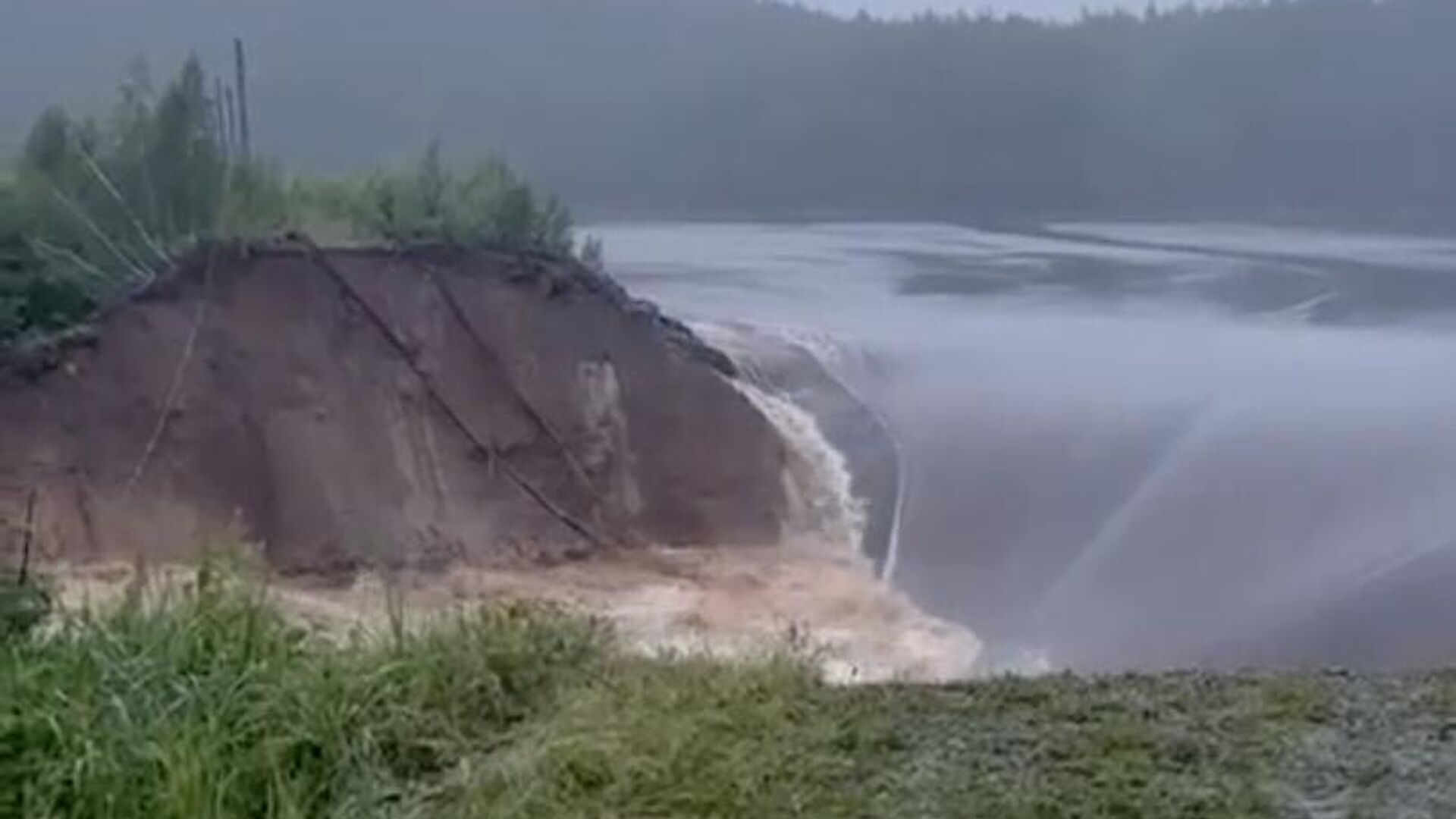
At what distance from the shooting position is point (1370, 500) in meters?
9.08

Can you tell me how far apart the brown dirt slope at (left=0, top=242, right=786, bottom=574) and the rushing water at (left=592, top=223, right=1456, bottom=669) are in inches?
43.3

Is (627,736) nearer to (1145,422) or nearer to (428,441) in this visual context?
(1145,422)

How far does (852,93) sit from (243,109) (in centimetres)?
463

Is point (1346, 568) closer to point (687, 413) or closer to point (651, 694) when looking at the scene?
point (687, 413)

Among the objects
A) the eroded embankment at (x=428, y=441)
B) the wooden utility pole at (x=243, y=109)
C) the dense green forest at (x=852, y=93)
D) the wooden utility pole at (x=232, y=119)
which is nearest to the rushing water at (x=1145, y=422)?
the dense green forest at (x=852, y=93)

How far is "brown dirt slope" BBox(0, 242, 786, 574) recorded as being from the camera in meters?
10.1

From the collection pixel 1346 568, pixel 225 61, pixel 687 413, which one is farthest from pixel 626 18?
pixel 1346 568

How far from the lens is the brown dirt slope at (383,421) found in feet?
33.2

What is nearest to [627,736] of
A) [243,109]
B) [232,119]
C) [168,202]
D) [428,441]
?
[428,441]

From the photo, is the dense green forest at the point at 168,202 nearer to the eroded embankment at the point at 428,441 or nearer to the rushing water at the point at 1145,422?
the eroded embankment at the point at 428,441

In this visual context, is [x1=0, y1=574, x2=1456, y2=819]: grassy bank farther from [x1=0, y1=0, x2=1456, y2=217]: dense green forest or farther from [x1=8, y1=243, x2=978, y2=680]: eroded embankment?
[x1=0, y1=0, x2=1456, y2=217]: dense green forest

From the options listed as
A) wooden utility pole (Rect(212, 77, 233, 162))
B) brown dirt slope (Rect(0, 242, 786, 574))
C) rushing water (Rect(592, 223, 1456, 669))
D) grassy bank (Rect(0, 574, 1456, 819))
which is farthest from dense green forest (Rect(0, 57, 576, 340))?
grassy bank (Rect(0, 574, 1456, 819))

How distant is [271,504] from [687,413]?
241 cm

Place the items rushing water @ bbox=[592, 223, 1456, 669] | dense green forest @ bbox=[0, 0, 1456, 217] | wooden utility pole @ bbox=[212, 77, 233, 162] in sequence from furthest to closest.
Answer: dense green forest @ bbox=[0, 0, 1456, 217] → wooden utility pole @ bbox=[212, 77, 233, 162] → rushing water @ bbox=[592, 223, 1456, 669]
